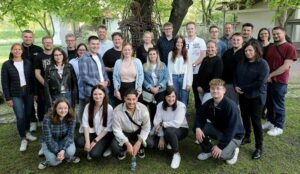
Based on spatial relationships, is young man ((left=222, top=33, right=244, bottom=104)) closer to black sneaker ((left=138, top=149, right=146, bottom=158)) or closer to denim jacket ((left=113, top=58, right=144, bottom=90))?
denim jacket ((left=113, top=58, right=144, bottom=90))

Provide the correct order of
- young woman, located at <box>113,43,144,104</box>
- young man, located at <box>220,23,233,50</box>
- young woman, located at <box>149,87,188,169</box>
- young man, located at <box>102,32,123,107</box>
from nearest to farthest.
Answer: young woman, located at <box>149,87,188,169</box>, young woman, located at <box>113,43,144,104</box>, young man, located at <box>102,32,123,107</box>, young man, located at <box>220,23,233,50</box>

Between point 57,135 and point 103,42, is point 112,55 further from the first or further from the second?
point 57,135

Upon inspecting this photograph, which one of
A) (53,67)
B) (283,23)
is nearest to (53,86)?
(53,67)

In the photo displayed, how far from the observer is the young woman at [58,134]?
412 cm

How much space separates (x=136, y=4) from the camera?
21.7 ft

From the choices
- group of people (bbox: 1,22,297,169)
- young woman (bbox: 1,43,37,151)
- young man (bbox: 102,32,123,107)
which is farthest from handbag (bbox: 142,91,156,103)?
young woman (bbox: 1,43,37,151)

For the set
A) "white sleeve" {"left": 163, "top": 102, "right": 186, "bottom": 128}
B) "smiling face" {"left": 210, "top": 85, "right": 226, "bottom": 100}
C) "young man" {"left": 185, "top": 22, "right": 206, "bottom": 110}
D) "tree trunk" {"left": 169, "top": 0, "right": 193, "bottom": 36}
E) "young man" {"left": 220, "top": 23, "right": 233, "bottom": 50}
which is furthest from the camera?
"tree trunk" {"left": 169, "top": 0, "right": 193, "bottom": 36}

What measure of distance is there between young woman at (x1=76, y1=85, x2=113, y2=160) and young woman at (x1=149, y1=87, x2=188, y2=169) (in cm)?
74

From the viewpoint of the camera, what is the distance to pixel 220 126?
4344mm

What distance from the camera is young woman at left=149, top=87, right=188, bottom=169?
174 inches

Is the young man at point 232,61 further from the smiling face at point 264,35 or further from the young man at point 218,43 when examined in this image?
the smiling face at point 264,35

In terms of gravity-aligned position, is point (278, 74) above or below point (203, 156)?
above

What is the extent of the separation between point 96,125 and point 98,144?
295 millimetres

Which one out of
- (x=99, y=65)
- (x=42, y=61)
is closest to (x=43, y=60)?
(x=42, y=61)
